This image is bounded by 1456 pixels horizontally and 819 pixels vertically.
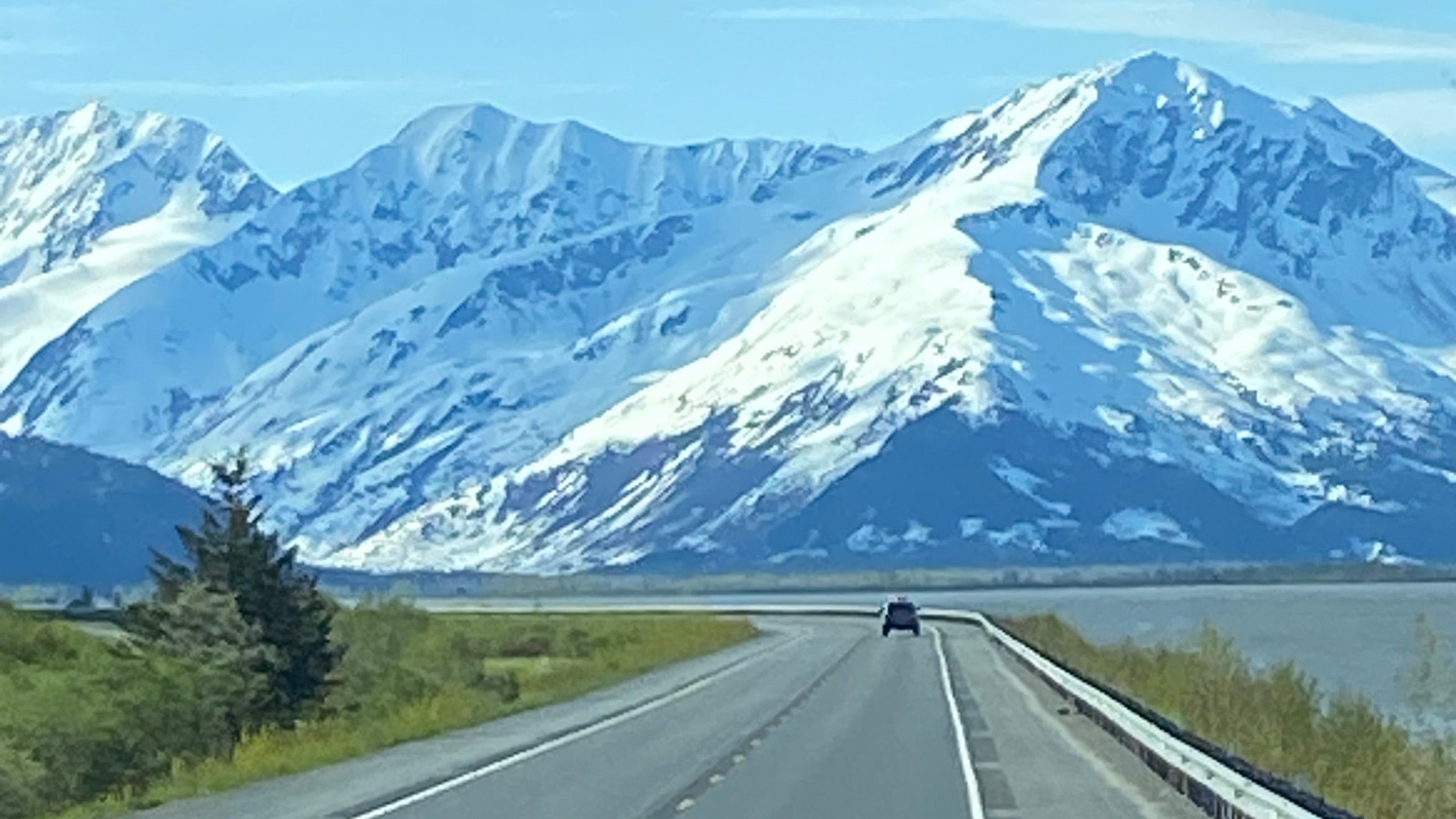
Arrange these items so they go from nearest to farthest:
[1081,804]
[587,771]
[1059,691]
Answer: [1081,804]
[587,771]
[1059,691]

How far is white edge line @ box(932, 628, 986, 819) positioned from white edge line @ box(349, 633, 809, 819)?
4730 mm

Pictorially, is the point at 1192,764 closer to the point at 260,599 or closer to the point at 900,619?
the point at 260,599

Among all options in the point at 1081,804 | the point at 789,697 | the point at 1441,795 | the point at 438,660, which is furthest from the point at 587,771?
the point at 438,660

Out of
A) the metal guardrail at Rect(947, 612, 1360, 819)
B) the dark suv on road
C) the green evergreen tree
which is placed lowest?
the metal guardrail at Rect(947, 612, 1360, 819)

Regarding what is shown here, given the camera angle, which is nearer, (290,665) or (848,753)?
(848,753)

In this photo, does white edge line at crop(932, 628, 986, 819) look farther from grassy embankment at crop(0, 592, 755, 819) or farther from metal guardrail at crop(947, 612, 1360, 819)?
grassy embankment at crop(0, 592, 755, 819)


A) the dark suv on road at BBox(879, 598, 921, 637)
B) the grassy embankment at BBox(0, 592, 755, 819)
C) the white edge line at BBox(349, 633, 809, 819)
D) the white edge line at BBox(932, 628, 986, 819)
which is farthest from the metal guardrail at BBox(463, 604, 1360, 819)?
the dark suv on road at BBox(879, 598, 921, 637)

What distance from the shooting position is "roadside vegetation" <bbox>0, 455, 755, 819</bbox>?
40.8 m

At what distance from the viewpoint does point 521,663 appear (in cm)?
9644

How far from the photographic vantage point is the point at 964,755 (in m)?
40.7

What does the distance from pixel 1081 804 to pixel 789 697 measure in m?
26.3

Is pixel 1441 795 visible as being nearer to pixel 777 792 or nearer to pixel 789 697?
pixel 777 792

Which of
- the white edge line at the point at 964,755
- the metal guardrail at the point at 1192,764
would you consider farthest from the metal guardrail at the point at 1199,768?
the white edge line at the point at 964,755

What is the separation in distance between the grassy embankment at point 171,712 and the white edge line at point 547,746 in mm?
2089
